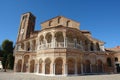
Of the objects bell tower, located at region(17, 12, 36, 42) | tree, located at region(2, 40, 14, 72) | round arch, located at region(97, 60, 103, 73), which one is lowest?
round arch, located at region(97, 60, 103, 73)

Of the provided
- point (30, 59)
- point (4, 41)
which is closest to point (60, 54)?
point (30, 59)

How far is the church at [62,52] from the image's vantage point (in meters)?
19.5

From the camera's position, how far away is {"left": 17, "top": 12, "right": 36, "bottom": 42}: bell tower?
37.3 metres

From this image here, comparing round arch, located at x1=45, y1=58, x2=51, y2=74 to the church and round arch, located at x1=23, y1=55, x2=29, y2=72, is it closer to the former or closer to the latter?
the church

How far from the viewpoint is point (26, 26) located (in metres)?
38.2

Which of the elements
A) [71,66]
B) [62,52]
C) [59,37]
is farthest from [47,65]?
[59,37]

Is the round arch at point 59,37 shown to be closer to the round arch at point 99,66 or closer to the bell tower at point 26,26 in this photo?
the round arch at point 99,66

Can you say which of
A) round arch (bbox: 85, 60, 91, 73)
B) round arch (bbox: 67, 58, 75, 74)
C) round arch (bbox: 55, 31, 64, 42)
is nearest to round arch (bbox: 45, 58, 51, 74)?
round arch (bbox: 67, 58, 75, 74)

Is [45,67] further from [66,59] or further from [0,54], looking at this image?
[0,54]

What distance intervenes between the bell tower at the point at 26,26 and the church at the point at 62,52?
6698mm

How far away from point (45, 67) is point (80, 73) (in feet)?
20.0

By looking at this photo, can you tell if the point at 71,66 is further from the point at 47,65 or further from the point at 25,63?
the point at 25,63

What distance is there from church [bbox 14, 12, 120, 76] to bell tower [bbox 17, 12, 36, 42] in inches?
264

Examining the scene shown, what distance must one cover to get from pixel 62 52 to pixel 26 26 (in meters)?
22.6
